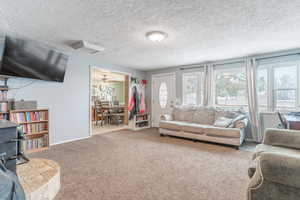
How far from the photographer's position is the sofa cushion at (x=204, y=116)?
4367 mm

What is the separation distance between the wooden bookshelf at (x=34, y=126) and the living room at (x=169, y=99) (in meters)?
0.02

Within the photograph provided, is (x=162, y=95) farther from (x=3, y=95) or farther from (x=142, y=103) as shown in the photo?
(x=3, y=95)

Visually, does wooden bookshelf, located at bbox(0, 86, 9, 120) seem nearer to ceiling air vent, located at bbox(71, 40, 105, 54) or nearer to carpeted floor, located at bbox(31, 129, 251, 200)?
carpeted floor, located at bbox(31, 129, 251, 200)

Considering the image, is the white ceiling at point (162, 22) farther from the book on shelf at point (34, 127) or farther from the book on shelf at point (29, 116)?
the book on shelf at point (34, 127)

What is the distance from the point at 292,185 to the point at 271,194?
0.16 meters

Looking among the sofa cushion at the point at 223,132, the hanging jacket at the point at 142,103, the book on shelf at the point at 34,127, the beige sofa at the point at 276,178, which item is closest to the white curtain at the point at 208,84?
the sofa cushion at the point at 223,132

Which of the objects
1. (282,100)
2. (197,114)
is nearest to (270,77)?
(282,100)

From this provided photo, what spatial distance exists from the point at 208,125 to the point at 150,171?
7.91 ft

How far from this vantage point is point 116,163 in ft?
8.65

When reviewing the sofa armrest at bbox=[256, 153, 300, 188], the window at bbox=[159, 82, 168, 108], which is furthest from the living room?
the window at bbox=[159, 82, 168, 108]

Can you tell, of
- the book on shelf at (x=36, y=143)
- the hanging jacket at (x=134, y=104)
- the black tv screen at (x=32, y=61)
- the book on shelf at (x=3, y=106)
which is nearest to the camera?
the black tv screen at (x=32, y=61)

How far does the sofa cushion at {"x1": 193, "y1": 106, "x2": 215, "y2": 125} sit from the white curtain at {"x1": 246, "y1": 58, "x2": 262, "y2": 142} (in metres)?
0.94

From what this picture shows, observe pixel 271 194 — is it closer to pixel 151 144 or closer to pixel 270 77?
pixel 151 144

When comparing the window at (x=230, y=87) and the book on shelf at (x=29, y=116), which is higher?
the window at (x=230, y=87)
